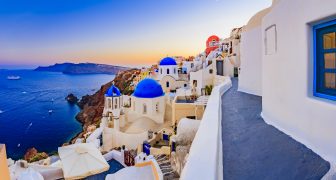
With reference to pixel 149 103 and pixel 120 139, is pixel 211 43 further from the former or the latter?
pixel 120 139

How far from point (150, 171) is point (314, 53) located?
7720 mm

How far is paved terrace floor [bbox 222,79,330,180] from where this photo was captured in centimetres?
212

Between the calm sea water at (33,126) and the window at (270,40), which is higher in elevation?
the window at (270,40)

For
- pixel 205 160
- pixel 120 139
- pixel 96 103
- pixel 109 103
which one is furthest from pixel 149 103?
pixel 96 103

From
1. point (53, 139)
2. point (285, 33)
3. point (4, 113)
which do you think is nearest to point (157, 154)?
point (285, 33)

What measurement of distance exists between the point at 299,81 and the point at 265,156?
0.95 metres

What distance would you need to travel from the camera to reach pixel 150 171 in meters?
9.01

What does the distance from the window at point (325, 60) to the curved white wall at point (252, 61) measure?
Result: 445 cm

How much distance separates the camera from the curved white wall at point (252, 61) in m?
6.85

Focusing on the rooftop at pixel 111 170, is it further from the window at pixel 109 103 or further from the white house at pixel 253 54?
the white house at pixel 253 54

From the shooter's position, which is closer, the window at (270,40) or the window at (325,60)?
the window at (325,60)

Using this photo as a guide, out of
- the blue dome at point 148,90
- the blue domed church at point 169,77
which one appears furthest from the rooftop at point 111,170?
the blue domed church at point 169,77

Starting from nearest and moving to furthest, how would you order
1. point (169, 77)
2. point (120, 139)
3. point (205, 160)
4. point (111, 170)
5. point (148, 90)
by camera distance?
point (205, 160) < point (111, 170) < point (120, 139) < point (148, 90) < point (169, 77)

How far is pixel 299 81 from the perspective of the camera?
2729mm
